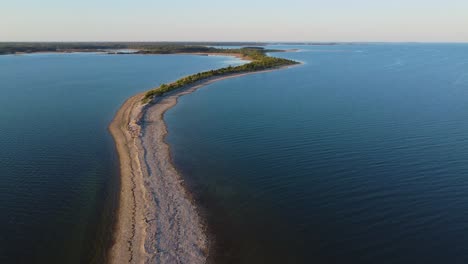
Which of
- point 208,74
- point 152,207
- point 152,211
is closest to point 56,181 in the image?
point 152,207

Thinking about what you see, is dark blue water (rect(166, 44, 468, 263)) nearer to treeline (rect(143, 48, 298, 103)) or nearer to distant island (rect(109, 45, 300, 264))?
distant island (rect(109, 45, 300, 264))

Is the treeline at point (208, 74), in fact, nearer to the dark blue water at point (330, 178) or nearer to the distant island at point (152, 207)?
the dark blue water at point (330, 178)

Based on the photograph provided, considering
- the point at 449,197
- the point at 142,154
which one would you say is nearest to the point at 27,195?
the point at 142,154

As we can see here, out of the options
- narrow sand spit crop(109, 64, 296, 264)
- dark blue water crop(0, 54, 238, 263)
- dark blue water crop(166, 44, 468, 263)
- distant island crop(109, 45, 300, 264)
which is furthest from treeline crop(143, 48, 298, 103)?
narrow sand spit crop(109, 64, 296, 264)

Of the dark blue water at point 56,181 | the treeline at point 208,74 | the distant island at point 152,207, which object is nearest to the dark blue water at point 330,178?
the distant island at point 152,207

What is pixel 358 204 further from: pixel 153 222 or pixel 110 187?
pixel 110 187

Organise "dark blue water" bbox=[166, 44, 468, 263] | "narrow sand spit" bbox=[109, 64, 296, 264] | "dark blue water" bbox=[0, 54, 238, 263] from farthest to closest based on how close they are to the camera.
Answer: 1. "dark blue water" bbox=[0, 54, 238, 263]
2. "dark blue water" bbox=[166, 44, 468, 263]
3. "narrow sand spit" bbox=[109, 64, 296, 264]
